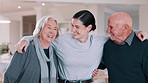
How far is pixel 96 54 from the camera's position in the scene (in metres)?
1.77

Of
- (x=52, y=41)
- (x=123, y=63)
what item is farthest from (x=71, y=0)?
(x=123, y=63)

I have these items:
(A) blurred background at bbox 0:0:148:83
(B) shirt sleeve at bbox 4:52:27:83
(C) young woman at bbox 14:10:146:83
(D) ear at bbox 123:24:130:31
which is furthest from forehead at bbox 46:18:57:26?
(A) blurred background at bbox 0:0:148:83

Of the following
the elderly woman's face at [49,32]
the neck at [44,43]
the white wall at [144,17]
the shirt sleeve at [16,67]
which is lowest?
the shirt sleeve at [16,67]

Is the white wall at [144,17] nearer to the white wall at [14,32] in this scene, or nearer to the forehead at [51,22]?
the forehead at [51,22]

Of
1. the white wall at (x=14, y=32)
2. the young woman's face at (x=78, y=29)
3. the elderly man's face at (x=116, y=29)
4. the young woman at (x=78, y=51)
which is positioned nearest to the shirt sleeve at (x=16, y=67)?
the young woman at (x=78, y=51)

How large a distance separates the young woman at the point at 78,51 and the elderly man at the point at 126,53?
19 centimetres

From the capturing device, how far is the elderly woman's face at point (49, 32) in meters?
1.62

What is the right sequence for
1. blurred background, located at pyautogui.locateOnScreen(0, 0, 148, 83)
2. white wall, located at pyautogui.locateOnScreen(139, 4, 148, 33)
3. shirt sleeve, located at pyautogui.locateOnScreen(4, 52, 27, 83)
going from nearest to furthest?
shirt sleeve, located at pyautogui.locateOnScreen(4, 52, 27, 83)
blurred background, located at pyautogui.locateOnScreen(0, 0, 148, 83)
white wall, located at pyautogui.locateOnScreen(139, 4, 148, 33)

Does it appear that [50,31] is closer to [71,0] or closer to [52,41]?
[52,41]

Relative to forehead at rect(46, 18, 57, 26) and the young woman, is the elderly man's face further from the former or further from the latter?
forehead at rect(46, 18, 57, 26)

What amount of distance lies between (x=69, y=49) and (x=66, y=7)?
477cm

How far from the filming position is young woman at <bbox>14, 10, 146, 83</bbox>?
1642mm

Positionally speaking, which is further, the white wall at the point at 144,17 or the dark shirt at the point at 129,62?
the white wall at the point at 144,17

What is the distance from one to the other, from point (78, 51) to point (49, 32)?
296 millimetres
